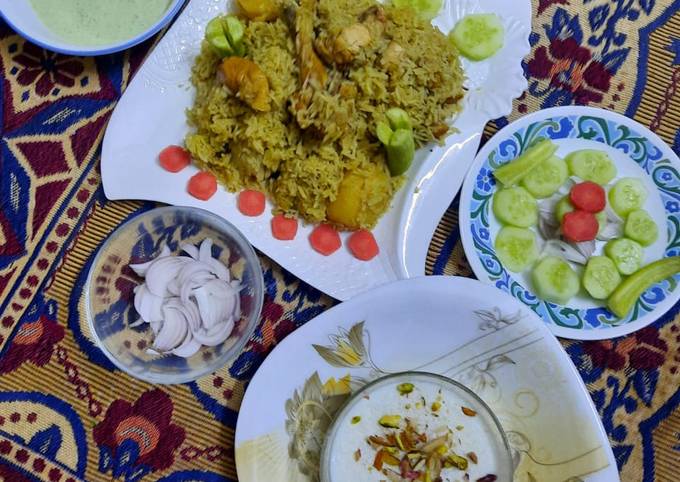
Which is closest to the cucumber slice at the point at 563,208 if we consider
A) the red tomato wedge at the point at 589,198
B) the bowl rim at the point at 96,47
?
the red tomato wedge at the point at 589,198

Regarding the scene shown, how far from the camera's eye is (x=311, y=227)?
1.88 meters

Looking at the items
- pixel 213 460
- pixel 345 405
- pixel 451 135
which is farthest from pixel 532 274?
pixel 213 460

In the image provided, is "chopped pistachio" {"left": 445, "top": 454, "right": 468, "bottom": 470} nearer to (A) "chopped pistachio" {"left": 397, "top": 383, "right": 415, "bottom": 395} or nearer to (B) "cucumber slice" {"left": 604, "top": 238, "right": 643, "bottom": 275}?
(A) "chopped pistachio" {"left": 397, "top": 383, "right": 415, "bottom": 395}

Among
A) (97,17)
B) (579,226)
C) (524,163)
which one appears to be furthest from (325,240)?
(97,17)

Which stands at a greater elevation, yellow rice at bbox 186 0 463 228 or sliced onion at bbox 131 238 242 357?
yellow rice at bbox 186 0 463 228

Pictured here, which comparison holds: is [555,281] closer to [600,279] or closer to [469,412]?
[600,279]

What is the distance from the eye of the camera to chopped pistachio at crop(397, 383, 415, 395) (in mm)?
1737

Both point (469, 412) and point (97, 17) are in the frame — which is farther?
point (97, 17)

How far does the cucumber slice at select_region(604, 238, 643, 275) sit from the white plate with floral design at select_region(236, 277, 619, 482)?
38cm

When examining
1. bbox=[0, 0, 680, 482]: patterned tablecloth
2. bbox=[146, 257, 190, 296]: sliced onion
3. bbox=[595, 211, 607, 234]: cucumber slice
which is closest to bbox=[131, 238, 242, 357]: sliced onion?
bbox=[146, 257, 190, 296]: sliced onion

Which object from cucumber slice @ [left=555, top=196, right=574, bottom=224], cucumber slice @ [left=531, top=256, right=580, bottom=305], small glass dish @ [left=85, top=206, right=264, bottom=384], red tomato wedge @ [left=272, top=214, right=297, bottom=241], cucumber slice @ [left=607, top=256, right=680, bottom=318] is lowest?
small glass dish @ [left=85, top=206, right=264, bottom=384]

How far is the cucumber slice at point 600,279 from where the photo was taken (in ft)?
6.07

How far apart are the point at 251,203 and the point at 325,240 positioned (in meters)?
0.24

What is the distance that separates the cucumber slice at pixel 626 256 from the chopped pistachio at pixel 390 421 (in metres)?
0.77
